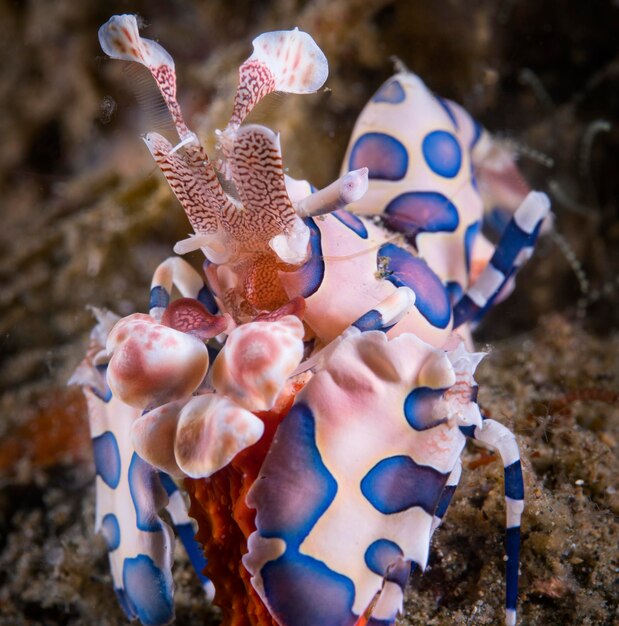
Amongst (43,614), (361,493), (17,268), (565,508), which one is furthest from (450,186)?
(17,268)

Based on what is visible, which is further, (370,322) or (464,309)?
(464,309)

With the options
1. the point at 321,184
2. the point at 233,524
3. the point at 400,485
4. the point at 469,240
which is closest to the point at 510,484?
the point at 400,485

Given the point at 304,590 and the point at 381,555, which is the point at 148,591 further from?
the point at 381,555

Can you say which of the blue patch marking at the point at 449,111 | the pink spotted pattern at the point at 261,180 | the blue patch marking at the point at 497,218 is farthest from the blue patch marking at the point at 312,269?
the blue patch marking at the point at 497,218

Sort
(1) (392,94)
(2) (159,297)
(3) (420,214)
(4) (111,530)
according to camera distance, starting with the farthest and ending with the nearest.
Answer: (1) (392,94) < (3) (420,214) < (4) (111,530) < (2) (159,297)

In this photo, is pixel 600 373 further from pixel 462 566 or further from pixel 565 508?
pixel 462 566

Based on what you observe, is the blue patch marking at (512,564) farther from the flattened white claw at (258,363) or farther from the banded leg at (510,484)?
the flattened white claw at (258,363)
